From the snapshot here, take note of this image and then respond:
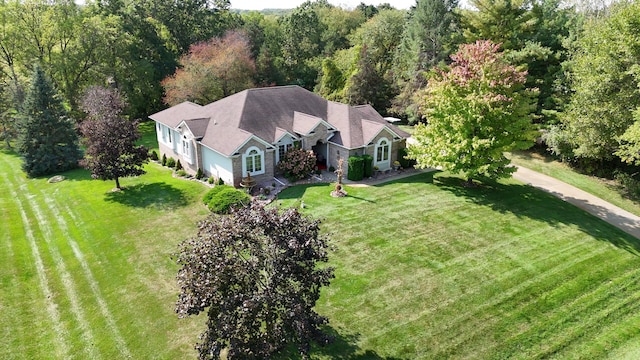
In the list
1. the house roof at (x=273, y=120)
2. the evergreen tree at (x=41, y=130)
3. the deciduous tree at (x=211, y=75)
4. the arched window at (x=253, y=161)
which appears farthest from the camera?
the deciduous tree at (x=211, y=75)

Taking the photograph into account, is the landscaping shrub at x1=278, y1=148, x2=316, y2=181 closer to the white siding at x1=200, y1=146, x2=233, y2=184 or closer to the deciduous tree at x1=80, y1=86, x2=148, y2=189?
the white siding at x1=200, y1=146, x2=233, y2=184

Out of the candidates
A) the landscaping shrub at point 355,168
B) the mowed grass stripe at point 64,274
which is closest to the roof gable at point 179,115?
the mowed grass stripe at point 64,274

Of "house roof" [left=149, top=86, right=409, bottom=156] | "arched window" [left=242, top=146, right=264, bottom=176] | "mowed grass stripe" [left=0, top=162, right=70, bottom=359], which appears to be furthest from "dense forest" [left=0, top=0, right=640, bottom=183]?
"mowed grass stripe" [left=0, top=162, right=70, bottom=359]

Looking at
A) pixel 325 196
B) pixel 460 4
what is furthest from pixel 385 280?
pixel 460 4

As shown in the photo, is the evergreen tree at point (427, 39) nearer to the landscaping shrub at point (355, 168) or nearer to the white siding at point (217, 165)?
the landscaping shrub at point (355, 168)

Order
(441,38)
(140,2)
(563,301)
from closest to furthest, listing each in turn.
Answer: (563,301) → (441,38) → (140,2)

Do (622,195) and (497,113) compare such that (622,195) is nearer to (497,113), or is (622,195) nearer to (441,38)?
(497,113)

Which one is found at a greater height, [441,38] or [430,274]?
[441,38]
